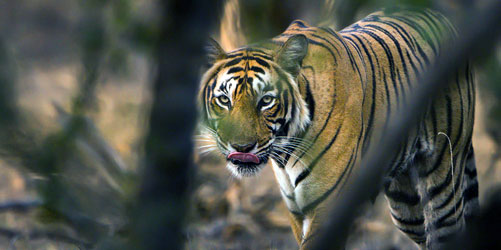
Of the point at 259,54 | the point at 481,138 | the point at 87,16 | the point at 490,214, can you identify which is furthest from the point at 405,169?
the point at 481,138

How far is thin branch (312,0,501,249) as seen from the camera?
94 centimetres

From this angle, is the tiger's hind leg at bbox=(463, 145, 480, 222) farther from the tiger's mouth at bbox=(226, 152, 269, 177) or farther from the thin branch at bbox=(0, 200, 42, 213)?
the thin branch at bbox=(0, 200, 42, 213)

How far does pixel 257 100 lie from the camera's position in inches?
132

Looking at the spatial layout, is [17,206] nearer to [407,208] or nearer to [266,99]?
[266,99]

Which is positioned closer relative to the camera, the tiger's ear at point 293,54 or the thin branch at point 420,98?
the thin branch at point 420,98

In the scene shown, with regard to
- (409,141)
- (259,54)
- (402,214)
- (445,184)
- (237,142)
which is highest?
(259,54)

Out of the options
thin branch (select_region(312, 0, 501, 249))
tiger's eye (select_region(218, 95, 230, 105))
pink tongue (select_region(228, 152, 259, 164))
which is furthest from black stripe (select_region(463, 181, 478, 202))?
thin branch (select_region(312, 0, 501, 249))

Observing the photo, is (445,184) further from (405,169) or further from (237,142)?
(237,142)

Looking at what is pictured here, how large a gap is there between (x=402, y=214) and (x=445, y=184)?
512 millimetres

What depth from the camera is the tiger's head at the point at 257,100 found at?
329 centimetres

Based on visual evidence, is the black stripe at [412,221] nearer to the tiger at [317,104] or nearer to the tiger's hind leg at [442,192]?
the tiger's hind leg at [442,192]

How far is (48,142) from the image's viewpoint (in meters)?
1.14

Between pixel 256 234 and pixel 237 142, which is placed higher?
pixel 237 142

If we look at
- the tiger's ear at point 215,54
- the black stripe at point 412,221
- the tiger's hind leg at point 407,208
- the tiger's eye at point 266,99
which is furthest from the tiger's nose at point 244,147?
the black stripe at point 412,221
